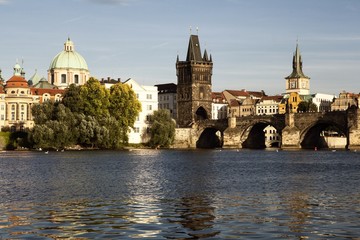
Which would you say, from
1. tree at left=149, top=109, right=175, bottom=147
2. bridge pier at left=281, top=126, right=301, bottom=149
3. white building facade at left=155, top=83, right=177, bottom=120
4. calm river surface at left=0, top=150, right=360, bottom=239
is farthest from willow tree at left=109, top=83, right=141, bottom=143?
calm river surface at left=0, top=150, right=360, bottom=239

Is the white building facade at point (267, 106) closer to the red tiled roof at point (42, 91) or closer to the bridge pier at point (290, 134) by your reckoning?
the bridge pier at point (290, 134)

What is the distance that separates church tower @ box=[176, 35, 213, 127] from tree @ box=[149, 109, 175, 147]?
71.7ft

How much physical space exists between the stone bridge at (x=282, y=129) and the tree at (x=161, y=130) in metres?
14.6

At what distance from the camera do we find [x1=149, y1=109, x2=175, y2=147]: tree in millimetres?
128375

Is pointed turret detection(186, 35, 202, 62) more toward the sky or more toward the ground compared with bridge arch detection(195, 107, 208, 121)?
more toward the sky

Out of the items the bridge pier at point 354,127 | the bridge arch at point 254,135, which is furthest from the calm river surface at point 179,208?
the bridge arch at point 254,135

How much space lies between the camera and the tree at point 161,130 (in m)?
128

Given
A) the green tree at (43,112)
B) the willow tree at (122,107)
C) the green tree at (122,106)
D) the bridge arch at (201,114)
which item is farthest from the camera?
the bridge arch at (201,114)

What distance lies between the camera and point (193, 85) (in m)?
156

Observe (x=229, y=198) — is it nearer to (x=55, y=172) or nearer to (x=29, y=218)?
(x=29, y=218)

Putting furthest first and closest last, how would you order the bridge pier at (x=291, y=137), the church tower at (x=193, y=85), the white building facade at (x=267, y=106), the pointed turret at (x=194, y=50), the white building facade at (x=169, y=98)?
the white building facade at (x=267, y=106), the white building facade at (x=169, y=98), the pointed turret at (x=194, y=50), the church tower at (x=193, y=85), the bridge pier at (x=291, y=137)

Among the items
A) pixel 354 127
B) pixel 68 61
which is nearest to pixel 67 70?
pixel 68 61

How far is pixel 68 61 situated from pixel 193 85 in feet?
103

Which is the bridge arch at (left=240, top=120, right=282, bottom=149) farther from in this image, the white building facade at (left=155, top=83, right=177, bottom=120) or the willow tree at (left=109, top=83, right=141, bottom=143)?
the willow tree at (left=109, top=83, right=141, bottom=143)
